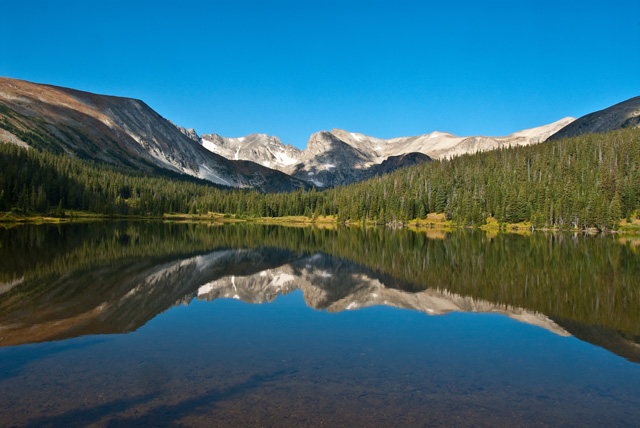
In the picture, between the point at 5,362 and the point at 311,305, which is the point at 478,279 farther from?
the point at 5,362

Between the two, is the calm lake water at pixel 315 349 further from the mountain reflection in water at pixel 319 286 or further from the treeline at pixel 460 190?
the treeline at pixel 460 190

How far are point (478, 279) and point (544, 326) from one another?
38.9ft

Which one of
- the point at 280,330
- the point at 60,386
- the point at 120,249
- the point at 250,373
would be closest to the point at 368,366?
the point at 250,373

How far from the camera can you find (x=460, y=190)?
15738 cm

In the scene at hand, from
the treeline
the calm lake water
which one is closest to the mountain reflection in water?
the calm lake water

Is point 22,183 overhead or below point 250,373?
overhead

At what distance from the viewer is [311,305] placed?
2355 cm

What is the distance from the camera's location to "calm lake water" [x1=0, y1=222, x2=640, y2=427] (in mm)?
9805

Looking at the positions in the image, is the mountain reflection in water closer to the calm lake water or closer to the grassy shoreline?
the calm lake water

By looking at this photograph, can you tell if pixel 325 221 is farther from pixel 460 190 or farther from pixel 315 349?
pixel 315 349

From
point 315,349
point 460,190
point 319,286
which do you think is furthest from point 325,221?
point 315,349

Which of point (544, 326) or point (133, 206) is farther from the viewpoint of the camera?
point (133, 206)

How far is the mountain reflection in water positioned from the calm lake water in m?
0.17

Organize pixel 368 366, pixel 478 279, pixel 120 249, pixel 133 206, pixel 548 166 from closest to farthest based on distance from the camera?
pixel 368 366 < pixel 478 279 < pixel 120 249 < pixel 548 166 < pixel 133 206
